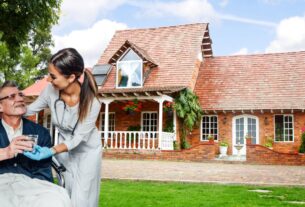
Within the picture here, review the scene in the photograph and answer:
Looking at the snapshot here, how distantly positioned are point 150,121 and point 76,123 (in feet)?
64.0

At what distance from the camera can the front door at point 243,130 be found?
22.0 m

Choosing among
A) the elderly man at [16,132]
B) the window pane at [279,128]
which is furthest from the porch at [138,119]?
the elderly man at [16,132]

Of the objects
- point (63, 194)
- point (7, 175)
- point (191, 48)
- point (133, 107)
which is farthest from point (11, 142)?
point (191, 48)

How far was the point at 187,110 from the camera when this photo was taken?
21.6 meters

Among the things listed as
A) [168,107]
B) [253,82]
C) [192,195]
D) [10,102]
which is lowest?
[192,195]

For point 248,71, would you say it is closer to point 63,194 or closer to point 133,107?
point 133,107

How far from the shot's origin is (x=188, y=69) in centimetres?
2288

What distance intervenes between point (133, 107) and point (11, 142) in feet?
59.2

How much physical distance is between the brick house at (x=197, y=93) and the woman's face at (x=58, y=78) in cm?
1555

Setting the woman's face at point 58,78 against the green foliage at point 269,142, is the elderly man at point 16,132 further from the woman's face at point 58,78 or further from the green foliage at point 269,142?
the green foliage at point 269,142

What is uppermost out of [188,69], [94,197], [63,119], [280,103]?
[188,69]

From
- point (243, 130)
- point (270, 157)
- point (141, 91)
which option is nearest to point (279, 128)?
point (243, 130)

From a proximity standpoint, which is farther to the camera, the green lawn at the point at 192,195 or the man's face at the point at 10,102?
the green lawn at the point at 192,195

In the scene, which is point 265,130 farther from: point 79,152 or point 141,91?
point 79,152
